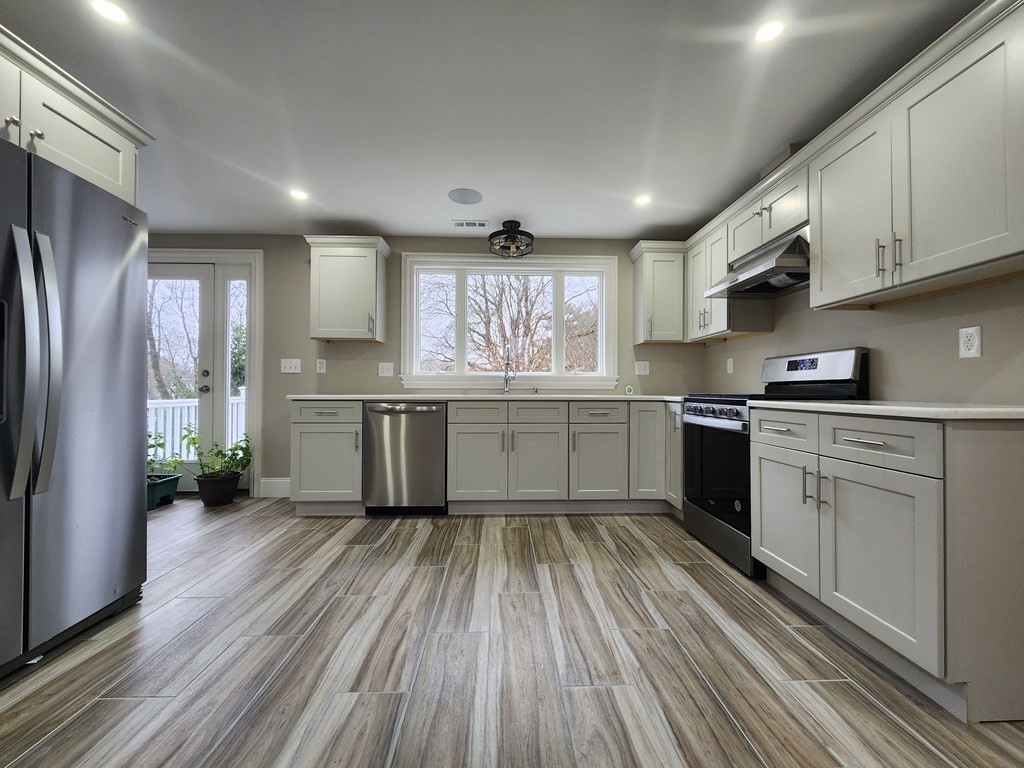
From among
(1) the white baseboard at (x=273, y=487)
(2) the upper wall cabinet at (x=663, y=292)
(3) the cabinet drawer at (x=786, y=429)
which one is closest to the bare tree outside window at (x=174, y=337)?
(1) the white baseboard at (x=273, y=487)

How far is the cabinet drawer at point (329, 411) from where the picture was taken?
3303 mm

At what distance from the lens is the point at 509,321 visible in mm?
4023

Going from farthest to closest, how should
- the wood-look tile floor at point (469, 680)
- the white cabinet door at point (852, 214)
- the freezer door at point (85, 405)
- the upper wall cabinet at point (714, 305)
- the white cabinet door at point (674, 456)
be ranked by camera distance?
the white cabinet door at point (674, 456)
the upper wall cabinet at point (714, 305)
the white cabinet door at point (852, 214)
the freezer door at point (85, 405)
the wood-look tile floor at point (469, 680)

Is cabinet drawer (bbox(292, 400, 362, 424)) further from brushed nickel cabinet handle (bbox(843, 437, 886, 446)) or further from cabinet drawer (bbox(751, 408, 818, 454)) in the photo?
brushed nickel cabinet handle (bbox(843, 437, 886, 446))

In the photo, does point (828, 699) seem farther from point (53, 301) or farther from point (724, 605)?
point (53, 301)

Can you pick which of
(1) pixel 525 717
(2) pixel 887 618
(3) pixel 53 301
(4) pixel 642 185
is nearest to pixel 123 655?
(3) pixel 53 301

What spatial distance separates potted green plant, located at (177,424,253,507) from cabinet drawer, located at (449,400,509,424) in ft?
6.37

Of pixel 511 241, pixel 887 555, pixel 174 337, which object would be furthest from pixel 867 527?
pixel 174 337

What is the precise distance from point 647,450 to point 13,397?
3310 millimetres

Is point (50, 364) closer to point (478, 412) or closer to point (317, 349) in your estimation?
point (478, 412)

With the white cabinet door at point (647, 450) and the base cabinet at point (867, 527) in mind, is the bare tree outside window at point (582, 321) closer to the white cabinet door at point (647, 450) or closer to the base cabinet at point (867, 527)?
the white cabinet door at point (647, 450)

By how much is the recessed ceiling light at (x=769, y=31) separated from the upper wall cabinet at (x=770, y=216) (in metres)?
0.72

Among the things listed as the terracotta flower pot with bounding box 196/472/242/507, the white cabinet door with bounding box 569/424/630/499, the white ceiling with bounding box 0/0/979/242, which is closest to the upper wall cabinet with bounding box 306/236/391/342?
the white ceiling with bounding box 0/0/979/242

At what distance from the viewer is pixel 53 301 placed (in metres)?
1.46
